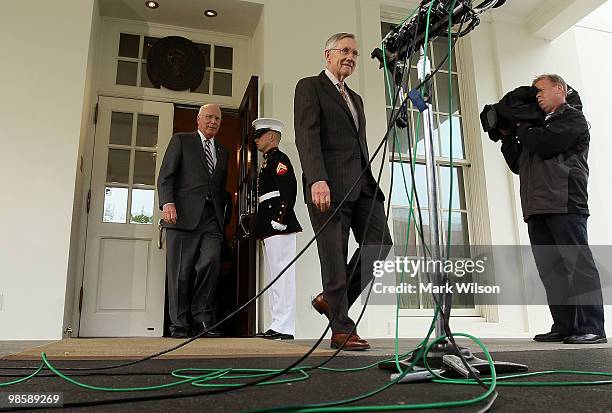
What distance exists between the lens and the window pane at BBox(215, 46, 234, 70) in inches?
168

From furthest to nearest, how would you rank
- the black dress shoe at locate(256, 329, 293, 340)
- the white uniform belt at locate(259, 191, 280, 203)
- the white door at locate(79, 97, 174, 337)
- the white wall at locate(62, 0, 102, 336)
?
1. the white door at locate(79, 97, 174, 337)
2. the white wall at locate(62, 0, 102, 336)
3. the white uniform belt at locate(259, 191, 280, 203)
4. the black dress shoe at locate(256, 329, 293, 340)

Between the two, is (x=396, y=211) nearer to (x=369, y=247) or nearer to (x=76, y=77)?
(x=369, y=247)

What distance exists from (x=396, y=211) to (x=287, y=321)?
4.86 ft

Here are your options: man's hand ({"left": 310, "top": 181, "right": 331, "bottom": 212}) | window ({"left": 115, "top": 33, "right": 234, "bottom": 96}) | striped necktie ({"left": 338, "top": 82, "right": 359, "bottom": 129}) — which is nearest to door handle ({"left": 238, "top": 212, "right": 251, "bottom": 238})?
window ({"left": 115, "top": 33, "right": 234, "bottom": 96})

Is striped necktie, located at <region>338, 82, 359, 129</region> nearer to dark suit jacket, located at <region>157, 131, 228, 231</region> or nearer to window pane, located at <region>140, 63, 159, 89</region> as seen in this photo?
dark suit jacket, located at <region>157, 131, 228, 231</region>

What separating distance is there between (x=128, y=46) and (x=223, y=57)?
0.73m

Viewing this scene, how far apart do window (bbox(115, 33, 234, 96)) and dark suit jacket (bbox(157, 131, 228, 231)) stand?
1.05 metres

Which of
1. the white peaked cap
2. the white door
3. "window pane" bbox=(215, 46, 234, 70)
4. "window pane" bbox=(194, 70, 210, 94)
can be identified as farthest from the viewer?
"window pane" bbox=(215, 46, 234, 70)

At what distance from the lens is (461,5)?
103cm

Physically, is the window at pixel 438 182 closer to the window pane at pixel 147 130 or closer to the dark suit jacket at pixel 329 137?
the window pane at pixel 147 130

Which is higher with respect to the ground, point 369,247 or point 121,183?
point 121,183

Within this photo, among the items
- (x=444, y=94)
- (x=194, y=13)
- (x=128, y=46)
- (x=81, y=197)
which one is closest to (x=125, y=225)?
(x=81, y=197)

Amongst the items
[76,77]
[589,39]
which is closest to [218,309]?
[76,77]

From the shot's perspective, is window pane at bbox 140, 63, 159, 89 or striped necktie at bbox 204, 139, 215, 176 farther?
window pane at bbox 140, 63, 159, 89
